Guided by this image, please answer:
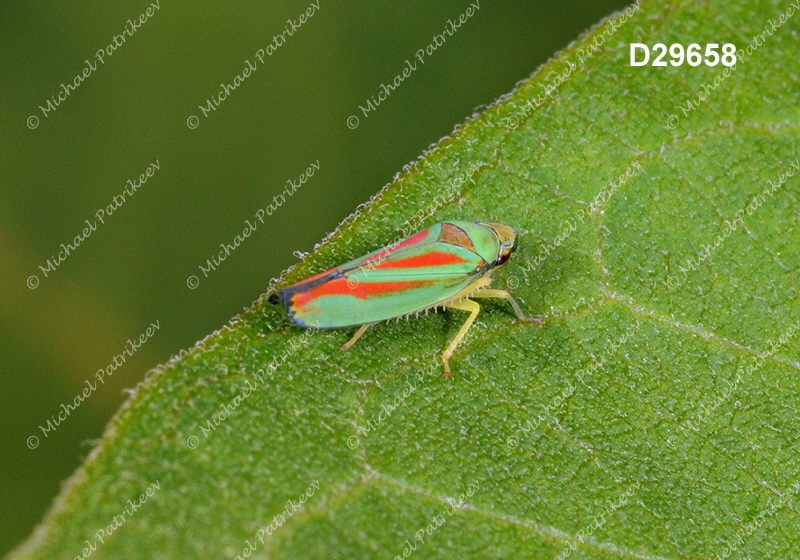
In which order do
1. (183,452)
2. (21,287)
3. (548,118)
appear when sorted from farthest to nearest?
(21,287)
(548,118)
(183,452)

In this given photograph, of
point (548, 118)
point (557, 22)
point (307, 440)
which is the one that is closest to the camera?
point (307, 440)

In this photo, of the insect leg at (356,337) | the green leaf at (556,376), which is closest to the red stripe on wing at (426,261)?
the green leaf at (556,376)

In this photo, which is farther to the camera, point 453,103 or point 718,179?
point 453,103

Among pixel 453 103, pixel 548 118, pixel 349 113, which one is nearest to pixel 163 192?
pixel 349 113

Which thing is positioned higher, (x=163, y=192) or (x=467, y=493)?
(x=163, y=192)

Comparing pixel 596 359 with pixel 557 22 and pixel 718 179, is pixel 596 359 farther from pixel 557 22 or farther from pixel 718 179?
pixel 557 22

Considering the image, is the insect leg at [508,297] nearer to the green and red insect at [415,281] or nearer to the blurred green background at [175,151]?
the green and red insect at [415,281]

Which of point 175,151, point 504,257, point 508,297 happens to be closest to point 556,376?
point 508,297

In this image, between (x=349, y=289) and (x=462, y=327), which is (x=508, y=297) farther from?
(x=349, y=289)
